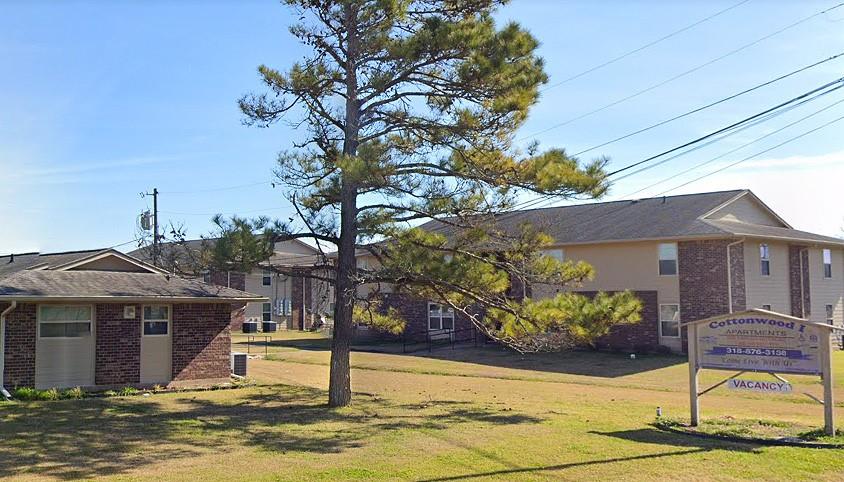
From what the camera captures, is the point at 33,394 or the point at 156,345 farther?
the point at 156,345

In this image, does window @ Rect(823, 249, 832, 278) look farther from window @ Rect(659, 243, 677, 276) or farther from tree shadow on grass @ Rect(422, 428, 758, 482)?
tree shadow on grass @ Rect(422, 428, 758, 482)

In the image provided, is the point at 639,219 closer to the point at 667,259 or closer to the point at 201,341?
the point at 667,259

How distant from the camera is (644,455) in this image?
11.3 m

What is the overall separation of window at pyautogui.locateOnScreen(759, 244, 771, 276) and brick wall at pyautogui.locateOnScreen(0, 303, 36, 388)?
25.6 meters

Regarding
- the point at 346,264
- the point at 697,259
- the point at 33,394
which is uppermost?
the point at 697,259

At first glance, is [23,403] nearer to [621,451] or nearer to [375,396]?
Answer: [375,396]

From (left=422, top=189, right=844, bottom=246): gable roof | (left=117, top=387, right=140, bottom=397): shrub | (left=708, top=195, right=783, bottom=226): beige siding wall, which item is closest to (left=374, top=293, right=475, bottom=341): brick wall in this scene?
(left=422, top=189, right=844, bottom=246): gable roof

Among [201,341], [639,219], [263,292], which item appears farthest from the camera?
[263,292]

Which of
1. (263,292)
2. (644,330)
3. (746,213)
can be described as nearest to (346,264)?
(644,330)

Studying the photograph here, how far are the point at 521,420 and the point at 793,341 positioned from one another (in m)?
5.06

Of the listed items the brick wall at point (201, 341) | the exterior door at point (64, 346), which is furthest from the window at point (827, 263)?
the exterior door at point (64, 346)

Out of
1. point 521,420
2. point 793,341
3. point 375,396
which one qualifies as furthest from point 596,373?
point 793,341

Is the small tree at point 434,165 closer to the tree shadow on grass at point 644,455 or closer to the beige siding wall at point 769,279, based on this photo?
the tree shadow on grass at point 644,455

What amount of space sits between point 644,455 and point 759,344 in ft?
11.3
